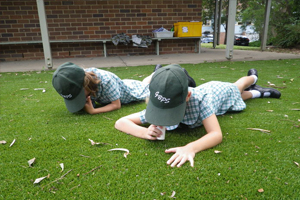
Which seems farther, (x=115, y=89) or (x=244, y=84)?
(x=244, y=84)

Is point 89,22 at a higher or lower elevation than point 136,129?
higher

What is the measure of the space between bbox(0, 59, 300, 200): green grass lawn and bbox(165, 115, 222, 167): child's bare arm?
5 centimetres

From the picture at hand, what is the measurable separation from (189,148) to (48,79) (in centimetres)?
393

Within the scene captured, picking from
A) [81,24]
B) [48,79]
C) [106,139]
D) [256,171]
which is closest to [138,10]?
[81,24]

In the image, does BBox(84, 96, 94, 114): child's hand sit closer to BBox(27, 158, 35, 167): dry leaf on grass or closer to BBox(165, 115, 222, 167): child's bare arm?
BBox(27, 158, 35, 167): dry leaf on grass

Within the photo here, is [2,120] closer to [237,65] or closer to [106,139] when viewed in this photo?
[106,139]

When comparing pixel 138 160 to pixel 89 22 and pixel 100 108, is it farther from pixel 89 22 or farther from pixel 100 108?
pixel 89 22

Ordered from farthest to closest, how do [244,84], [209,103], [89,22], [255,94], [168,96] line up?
[89,22] < [255,94] < [244,84] < [209,103] < [168,96]

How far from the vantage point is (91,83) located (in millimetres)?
2432

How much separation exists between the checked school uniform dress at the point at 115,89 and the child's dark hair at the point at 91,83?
0.10 metres

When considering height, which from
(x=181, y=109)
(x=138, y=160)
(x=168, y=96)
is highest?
(x=168, y=96)

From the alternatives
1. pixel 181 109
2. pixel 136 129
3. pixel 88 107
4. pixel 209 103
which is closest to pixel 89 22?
pixel 88 107

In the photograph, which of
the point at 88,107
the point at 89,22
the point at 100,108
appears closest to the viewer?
the point at 88,107

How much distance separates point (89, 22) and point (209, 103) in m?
6.74
